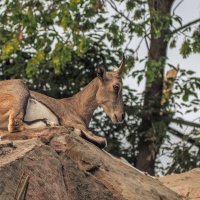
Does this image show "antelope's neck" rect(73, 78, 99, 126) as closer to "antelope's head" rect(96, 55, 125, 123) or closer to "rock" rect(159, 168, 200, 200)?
"antelope's head" rect(96, 55, 125, 123)

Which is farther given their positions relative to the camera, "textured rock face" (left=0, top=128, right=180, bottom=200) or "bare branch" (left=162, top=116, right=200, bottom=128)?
"bare branch" (left=162, top=116, right=200, bottom=128)

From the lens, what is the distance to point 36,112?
14.9 meters

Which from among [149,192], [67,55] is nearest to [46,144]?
[149,192]

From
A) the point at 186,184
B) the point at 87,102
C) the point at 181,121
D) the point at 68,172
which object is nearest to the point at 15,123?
the point at 68,172

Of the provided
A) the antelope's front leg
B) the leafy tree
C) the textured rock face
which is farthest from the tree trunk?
the textured rock face

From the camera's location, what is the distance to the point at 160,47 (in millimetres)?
25562

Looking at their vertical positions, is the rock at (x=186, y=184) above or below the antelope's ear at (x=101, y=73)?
below

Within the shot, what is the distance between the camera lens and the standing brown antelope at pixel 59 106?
1434cm

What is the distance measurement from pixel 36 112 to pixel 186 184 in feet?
9.19

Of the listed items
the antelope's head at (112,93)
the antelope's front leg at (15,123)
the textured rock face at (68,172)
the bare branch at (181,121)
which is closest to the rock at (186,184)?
the textured rock face at (68,172)

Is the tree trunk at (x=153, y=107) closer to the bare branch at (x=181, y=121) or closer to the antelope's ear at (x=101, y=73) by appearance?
the bare branch at (x=181, y=121)

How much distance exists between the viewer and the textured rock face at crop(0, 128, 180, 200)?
37.3ft

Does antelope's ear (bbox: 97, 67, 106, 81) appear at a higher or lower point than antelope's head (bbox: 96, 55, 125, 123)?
higher

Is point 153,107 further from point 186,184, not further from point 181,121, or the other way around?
point 186,184
